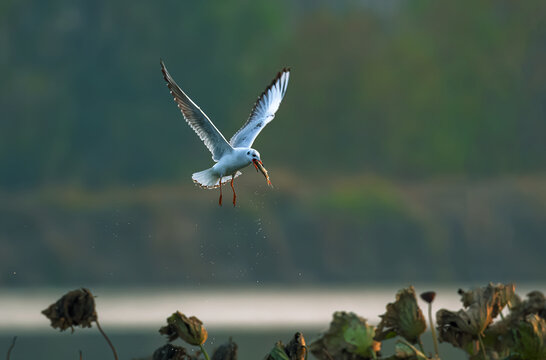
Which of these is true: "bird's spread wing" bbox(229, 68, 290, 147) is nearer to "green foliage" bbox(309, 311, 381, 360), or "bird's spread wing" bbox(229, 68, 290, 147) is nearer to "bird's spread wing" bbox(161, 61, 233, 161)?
"bird's spread wing" bbox(161, 61, 233, 161)

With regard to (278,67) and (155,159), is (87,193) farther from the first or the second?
(278,67)

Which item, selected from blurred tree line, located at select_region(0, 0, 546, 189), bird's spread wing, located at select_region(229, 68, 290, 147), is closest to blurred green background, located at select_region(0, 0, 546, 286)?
blurred tree line, located at select_region(0, 0, 546, 189)

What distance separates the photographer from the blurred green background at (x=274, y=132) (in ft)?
101

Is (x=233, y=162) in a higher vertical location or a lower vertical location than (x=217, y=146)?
lower

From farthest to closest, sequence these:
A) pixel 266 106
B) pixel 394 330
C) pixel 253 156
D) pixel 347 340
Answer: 1. pixel 266 106
2. pixel 253 156
3. pixel 394 330
4. pixel 347 340

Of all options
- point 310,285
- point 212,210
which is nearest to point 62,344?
point 310,285

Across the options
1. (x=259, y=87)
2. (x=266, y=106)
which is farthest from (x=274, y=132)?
(x=266, y=106)

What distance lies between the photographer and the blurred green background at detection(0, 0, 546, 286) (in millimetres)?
30703

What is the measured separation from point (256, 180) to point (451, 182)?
231 inches

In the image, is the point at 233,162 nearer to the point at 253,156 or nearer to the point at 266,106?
the point at 253,156

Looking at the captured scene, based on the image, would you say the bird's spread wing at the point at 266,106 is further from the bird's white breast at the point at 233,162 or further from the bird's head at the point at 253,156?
the bird's head at the point at 253,156

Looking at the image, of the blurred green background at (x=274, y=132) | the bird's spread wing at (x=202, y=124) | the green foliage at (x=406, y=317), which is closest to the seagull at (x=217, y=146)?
the bird's spread wing at (x=202, y=124)

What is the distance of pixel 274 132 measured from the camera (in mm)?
35094

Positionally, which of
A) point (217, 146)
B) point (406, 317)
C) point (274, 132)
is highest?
point (274, 132)
